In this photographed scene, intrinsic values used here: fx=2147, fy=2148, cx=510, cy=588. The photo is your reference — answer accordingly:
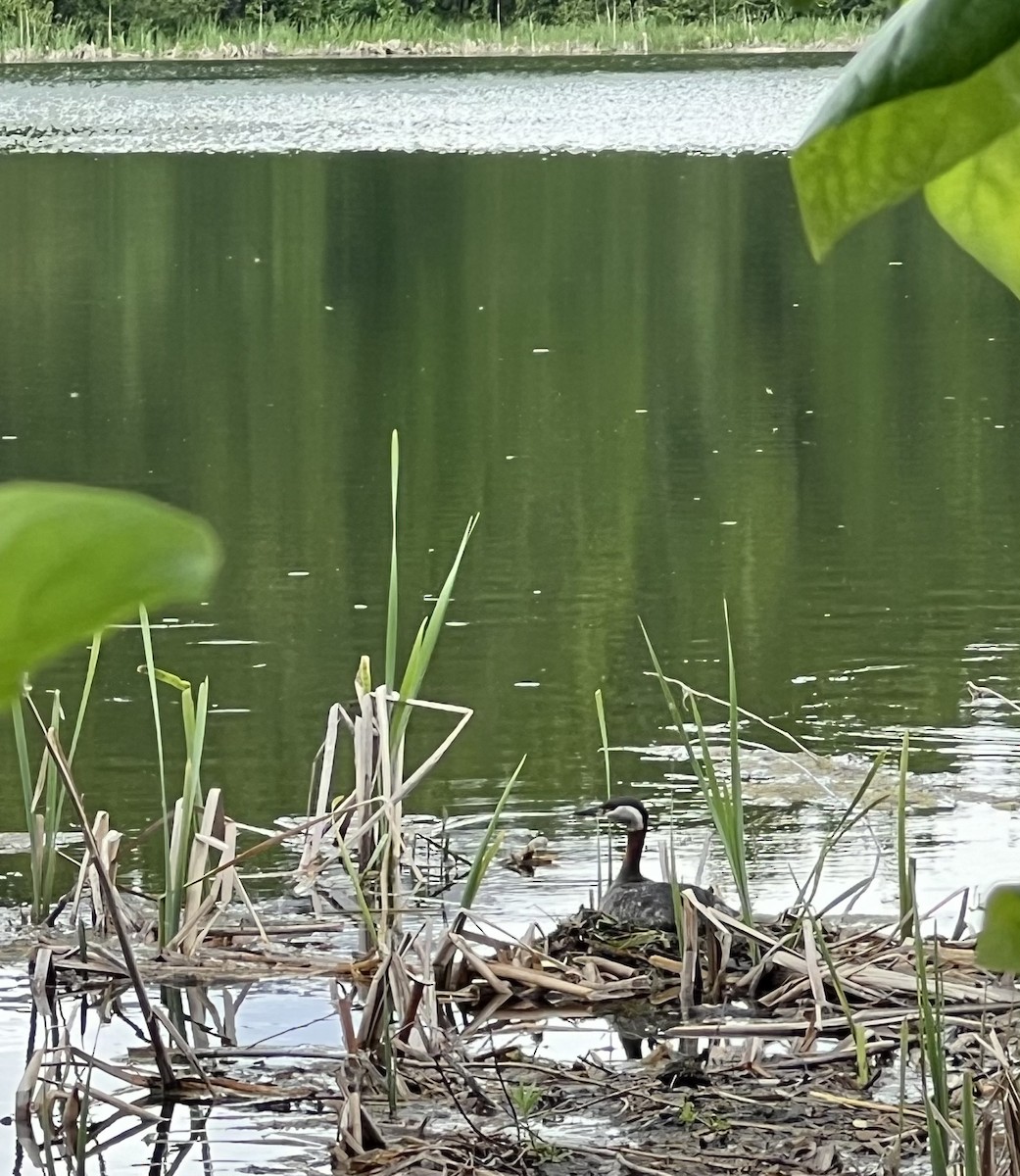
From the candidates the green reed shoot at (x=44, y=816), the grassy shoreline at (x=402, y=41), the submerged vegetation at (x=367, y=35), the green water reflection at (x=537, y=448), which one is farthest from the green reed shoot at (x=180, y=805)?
the grassy shoreline at (x=402, y=41)

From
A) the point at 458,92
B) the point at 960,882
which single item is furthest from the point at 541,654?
the point at 458,92

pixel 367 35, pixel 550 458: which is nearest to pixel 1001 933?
pixel 550 458

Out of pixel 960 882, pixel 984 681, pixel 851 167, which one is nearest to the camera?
pixel 851 167

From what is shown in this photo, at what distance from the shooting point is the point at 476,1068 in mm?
3916

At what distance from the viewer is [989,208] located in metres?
0.32

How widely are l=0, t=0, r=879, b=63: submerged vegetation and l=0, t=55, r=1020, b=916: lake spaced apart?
49.8ft

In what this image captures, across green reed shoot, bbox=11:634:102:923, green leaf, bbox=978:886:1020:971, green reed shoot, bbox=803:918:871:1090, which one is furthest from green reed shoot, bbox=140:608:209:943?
green leaf, bbox=978:886:1020:971

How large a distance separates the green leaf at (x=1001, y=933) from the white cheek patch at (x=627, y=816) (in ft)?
14.9

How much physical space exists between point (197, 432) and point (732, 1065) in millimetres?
8990

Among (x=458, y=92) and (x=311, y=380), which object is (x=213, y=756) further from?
(x=458, y=92)

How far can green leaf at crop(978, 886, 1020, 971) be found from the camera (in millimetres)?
318

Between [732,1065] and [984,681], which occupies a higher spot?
[984,681]

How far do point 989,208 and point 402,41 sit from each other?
150 feet

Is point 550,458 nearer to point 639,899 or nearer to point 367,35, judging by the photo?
point 639,899
